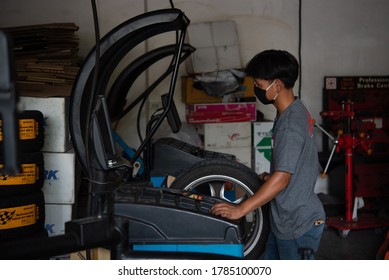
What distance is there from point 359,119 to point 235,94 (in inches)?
46.9

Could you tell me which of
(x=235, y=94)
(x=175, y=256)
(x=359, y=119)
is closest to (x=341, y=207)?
(x=359, y=119)

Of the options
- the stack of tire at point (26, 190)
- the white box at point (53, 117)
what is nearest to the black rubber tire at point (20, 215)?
the stack of tire at point (26, 190)

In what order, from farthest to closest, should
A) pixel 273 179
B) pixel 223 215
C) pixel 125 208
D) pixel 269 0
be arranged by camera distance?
pixel 269 0 < pixel 273 179 < pixel 223 215 < pixel 125 208

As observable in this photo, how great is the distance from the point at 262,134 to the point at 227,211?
10.7ft

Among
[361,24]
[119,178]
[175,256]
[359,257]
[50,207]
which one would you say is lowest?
[359,257]

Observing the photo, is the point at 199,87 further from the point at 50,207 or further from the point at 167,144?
the point at 50,207

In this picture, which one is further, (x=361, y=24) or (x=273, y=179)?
(x=361, y=24)

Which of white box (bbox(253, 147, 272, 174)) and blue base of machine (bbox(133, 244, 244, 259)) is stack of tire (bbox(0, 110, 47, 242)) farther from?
white box (bbox(253, 147, 272, 174))

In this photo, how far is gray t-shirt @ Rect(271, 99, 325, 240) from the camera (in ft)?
8.25

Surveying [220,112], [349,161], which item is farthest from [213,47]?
[349,161]

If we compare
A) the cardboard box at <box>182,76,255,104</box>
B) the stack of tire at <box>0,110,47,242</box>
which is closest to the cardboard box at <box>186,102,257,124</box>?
the cardboard box at <box>182,76,255,104</box>

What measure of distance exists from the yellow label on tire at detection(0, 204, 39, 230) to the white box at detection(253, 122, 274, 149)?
2664 mm

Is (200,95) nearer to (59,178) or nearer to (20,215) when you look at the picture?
(59,178)

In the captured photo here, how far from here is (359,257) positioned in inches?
179
